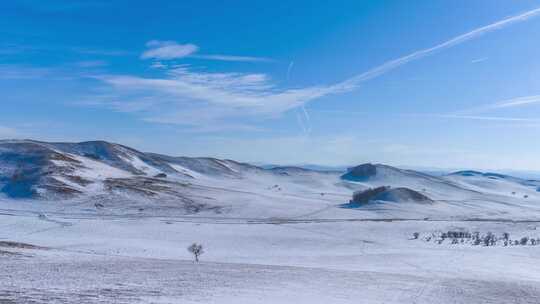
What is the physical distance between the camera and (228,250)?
43.9 metres

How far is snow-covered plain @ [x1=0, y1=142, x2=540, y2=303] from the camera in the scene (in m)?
21.5

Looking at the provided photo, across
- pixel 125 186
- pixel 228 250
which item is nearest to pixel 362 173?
pixel 125 186

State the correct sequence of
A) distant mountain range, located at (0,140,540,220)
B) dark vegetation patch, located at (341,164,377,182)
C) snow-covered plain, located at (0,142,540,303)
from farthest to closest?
dark vegetation patch, located at (341,164,377,182), distant mountain range, located at (0,140,540,220), snow-covered plain, located at (0,142,540,303)

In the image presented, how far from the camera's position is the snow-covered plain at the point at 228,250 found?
70.6 feet

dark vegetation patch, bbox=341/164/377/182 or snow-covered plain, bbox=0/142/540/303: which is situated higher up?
dark vegetation patch, bbox=341/164/377/182

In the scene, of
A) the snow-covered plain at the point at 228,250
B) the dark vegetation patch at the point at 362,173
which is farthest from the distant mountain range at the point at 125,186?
the dark vegetation patch at the point at 362,173

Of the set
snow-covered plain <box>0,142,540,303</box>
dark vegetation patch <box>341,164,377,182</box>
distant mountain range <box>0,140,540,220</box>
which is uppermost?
dark vegetation patch <box>341,164,377,182</box>

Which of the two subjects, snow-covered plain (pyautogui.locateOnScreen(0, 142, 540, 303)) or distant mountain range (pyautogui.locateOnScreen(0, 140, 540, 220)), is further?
distant mountain range (pyautogui.locateOnScreen(0, 140, 540, 220))

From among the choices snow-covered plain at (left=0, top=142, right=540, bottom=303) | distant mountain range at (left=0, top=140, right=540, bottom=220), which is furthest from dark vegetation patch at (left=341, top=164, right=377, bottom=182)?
snow-covered plain at (left=0, top=142, right=540, bottom=303)

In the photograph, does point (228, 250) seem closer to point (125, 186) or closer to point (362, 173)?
point (125, 186)

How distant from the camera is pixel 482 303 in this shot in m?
21.1

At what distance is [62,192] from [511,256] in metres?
62.9

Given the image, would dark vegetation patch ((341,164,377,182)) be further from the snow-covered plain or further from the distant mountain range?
the snow-covered plain

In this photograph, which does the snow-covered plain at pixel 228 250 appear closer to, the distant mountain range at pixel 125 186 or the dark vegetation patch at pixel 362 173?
the distant mountain range at pixel 125 186
